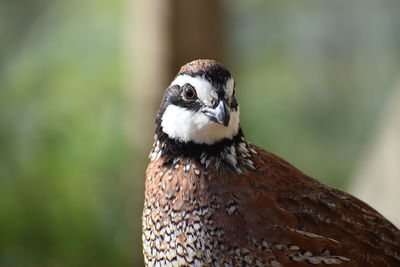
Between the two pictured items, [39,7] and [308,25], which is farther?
[308,25]

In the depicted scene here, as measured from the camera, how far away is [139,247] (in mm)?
7750

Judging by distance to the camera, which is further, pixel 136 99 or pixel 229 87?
pixel 136 99

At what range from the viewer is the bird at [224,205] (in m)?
3.14

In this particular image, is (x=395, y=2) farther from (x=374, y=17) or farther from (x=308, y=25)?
(x=308, y=25)

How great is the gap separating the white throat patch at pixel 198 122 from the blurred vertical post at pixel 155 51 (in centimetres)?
382

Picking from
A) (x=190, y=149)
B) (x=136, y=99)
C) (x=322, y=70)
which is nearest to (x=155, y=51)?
(x=136, y=99)

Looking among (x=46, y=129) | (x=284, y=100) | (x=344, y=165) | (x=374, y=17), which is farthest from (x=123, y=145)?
(x=374, y=17)

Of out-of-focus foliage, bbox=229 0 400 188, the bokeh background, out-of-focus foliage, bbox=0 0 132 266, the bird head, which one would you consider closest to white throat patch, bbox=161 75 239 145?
the bird head

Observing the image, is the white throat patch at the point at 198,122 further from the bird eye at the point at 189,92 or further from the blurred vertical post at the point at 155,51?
the blurred vertical post at the point at 155,51

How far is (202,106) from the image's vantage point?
3.16 meters

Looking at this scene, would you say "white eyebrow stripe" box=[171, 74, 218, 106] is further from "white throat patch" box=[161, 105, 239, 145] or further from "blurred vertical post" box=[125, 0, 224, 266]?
"blurred vertical post" box=[125, 0, 224, 266]

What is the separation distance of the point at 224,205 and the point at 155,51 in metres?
4.26

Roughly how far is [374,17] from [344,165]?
11.4 ft

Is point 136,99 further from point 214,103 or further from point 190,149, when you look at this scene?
point 214,103
